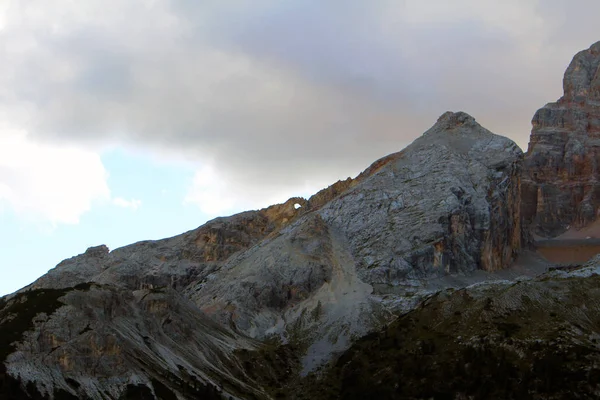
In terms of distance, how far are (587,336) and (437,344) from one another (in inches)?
1044

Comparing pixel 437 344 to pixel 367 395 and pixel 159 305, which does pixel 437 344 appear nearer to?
pixel 367 395

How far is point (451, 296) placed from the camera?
195 metres

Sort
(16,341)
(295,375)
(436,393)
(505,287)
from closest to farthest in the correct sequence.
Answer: (16,341)
(436,393)
(295,375)
(505,287)

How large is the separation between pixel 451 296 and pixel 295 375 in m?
37.2

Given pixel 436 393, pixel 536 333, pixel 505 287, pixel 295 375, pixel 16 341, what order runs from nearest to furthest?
pixel 16 341 → pixel 436 393 → pixel 536 333 → pixel 295 375 → pixel 505 287

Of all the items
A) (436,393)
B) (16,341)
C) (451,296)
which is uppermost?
(16,341)

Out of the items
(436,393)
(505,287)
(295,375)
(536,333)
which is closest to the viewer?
(436,393)

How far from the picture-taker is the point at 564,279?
633 ft

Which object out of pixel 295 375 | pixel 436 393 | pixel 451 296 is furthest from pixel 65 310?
pixel 451 296

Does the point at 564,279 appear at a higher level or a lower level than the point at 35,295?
lower

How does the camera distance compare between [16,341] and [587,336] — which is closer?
[16,341]

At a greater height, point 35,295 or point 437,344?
point 35,295

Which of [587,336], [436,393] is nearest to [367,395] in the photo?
[436,393]

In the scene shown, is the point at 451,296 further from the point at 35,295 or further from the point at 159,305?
the point at 35,295
